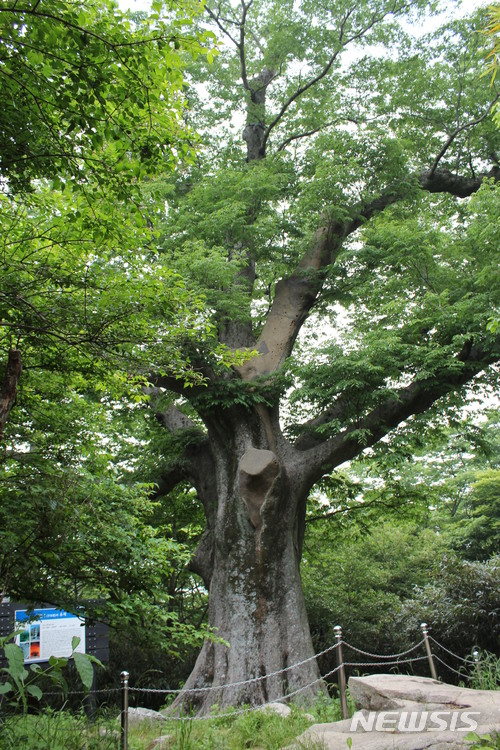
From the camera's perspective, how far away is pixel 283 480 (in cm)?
905

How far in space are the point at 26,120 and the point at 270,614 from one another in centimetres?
731

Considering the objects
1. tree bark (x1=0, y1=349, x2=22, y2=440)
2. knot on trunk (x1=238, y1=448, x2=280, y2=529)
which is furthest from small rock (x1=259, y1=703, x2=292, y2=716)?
tree bark (x1=0, y1=349, x2=22, y2=440)

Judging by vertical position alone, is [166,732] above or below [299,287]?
below

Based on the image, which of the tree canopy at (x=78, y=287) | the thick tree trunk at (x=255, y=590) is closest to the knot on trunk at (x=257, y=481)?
the thick tree trunk at (x=255, y=590)

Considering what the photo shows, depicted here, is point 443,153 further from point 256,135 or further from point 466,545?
point 466,545

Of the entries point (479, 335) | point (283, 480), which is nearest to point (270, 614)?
point (283, 480)

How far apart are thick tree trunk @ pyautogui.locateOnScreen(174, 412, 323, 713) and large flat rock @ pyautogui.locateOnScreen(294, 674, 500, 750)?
2.73m

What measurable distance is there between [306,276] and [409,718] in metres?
7.69

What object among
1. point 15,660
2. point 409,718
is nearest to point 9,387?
point 15,660

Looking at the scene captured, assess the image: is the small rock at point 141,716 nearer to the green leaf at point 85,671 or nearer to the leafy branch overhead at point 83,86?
the green leaf at point 85,671

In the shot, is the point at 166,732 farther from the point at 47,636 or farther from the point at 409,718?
the point at 47,636

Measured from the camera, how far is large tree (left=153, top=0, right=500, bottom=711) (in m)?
8.32

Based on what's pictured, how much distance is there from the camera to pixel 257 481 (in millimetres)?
8812

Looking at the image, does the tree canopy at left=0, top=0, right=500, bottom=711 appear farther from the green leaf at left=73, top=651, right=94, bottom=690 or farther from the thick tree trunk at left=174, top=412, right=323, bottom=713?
the green leaf at left=73, top=651, right=94, bottom=690
